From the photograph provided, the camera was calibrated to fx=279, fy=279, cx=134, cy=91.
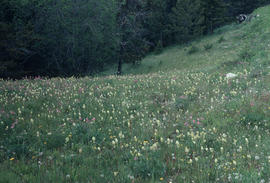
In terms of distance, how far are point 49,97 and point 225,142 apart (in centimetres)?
668

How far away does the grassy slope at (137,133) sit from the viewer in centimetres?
514

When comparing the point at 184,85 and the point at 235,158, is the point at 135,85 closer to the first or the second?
the point at 184,85

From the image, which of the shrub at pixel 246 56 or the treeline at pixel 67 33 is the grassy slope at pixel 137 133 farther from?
the treeline at pixel 67 33

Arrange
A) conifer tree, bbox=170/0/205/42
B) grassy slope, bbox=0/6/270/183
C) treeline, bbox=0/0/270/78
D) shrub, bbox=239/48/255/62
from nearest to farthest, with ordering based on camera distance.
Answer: grassy slope, bbox=0/6/270/183, shrub, bbox=239/48/255/62, treeline, bbox=0/0/270/78, conifer tree, bbox=170/0/205/42

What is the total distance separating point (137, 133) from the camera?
721cm

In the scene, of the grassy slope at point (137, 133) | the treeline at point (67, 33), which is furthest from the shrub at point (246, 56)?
the treeline at point (67, 33)

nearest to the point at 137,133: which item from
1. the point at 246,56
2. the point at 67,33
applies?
the point at 246,56

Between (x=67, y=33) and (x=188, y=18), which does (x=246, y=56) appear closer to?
(x=67, y=33)

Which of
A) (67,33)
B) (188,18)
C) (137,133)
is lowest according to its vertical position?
(137,133)

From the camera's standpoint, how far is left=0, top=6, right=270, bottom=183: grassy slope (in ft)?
16.9

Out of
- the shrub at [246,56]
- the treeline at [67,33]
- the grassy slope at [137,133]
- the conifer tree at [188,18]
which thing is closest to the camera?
the grassy slope at [137,133]

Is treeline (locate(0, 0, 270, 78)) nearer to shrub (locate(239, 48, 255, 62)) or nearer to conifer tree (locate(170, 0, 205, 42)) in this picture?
conifer tree (locate(170, 0, 205, 42))

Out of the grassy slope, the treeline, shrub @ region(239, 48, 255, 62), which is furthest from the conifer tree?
the grassy slope

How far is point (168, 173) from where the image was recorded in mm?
5227
